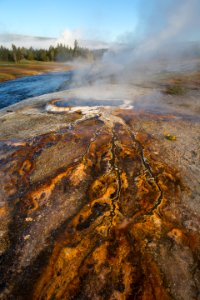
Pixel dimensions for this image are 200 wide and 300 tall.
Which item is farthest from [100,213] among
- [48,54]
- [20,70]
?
[48,54]

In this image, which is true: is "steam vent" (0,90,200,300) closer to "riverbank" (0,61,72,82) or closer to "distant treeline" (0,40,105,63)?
"riverbank" (0,61,72,82)

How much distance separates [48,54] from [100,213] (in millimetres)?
57495

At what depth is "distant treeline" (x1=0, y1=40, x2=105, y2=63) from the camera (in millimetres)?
46312

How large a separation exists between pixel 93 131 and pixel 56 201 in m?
2.61

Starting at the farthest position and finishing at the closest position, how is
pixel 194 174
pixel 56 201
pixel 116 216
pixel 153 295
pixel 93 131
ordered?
pixel 93 131, pixel 194 174, pixel 56 201, pixel 116 216, pixel 153 295

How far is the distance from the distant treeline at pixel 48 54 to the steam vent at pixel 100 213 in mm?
42928

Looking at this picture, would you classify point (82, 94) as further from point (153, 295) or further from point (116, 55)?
point (116, 55)

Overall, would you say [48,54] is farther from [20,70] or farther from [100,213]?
[100,213]

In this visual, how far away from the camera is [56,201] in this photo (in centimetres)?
402

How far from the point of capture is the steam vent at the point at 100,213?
2.88 meters

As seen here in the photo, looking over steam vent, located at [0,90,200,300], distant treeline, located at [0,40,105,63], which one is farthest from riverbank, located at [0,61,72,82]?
steam vent, located at [0,90,200,300]

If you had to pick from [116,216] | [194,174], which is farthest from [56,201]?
[194,174]

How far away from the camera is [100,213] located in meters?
3.73

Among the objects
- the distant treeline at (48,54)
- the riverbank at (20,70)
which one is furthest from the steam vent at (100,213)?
the distant treeline at (48,54)
